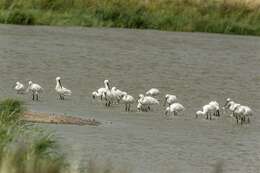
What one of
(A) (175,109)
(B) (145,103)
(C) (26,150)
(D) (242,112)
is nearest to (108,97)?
(B) (145,103)

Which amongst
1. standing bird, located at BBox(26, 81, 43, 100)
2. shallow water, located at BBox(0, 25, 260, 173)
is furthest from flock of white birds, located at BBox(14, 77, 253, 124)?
Answer: shallow water, located at BBox(0, 25, 260, 173)

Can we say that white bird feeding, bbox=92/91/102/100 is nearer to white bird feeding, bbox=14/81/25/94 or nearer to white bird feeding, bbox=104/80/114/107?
white bird feeding, bbox=104/80/114/107

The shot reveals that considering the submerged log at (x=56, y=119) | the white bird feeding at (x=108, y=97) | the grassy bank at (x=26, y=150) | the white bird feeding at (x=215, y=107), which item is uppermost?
the white bird feeding at (x=108, y=97)

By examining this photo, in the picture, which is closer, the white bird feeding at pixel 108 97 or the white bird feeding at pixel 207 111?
the white bird feeding at pixel 207 111

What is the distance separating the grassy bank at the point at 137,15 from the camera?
128 feet

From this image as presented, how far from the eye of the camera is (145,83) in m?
25.5

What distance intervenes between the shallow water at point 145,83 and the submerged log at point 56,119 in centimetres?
24

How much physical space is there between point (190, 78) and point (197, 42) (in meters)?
9.22

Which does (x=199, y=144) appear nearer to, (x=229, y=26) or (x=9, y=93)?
(x=9, y=93)

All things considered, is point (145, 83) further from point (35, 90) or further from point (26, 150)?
point (26, 150)

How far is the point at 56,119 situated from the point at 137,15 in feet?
77.2

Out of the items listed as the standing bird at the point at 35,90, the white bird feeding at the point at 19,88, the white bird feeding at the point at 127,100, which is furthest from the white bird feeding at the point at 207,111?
the white bird feeding at the point at 19,88

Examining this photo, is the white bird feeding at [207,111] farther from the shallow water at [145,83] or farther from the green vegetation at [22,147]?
the green vegetation at [22,147]

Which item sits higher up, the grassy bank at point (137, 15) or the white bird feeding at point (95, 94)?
the grassy bank at point (137, 15)
